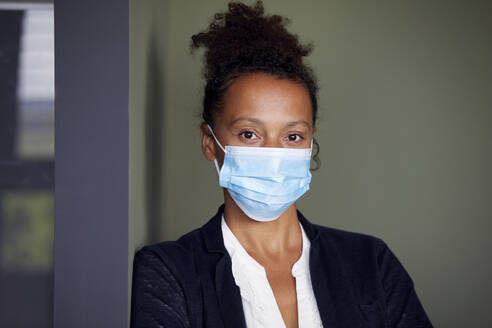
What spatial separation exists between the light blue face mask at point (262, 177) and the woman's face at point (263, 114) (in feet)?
0.09

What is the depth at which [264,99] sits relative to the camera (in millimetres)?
1369

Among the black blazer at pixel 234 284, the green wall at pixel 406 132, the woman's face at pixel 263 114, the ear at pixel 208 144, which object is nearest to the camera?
the black blazer at pixel 234 284

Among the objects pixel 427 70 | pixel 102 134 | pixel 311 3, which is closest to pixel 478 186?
pixel 427 70

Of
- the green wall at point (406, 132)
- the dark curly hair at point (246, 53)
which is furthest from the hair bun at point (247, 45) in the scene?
the green wall at point (406, 132)

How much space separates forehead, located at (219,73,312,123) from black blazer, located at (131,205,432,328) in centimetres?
35

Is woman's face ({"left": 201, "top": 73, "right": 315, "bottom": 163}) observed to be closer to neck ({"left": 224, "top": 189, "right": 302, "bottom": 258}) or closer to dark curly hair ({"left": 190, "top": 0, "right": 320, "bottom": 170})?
dark curly hair ({"left": 190, "top": 0, "right": 320, "bottom": 170})

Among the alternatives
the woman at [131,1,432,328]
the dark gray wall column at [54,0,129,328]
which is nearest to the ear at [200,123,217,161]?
the woman at [131,1,432,328]

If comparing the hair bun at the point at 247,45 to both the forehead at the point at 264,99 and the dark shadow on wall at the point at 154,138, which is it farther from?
the dark shadow on wall at the point at 154,138

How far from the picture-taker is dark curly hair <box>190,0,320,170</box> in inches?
55.9

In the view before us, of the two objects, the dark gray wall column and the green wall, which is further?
the green wall

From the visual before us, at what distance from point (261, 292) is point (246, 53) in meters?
0.71

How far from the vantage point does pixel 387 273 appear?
147cm

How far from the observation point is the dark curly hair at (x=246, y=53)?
1420 mm

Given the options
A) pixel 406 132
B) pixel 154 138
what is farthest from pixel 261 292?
pixel 406 132
